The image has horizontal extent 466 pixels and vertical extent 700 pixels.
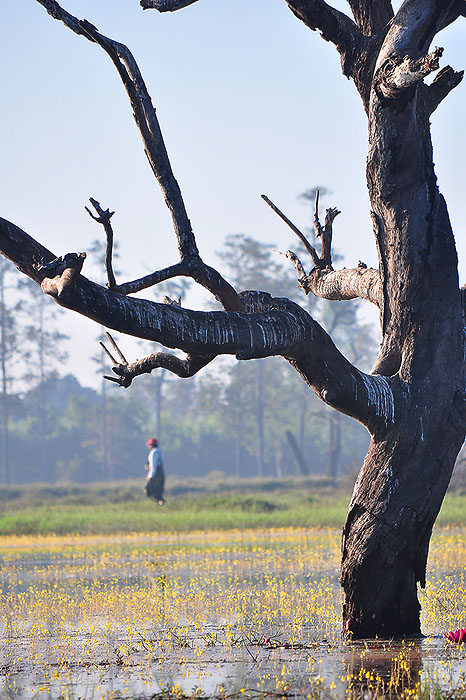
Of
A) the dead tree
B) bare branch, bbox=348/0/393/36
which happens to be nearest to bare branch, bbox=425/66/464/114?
the dead tree

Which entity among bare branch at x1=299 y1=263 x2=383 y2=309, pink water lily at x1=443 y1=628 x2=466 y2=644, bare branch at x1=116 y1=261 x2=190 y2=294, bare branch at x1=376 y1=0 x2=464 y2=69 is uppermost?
bare branch at x1=376 y1=0 x2=464 y2=69

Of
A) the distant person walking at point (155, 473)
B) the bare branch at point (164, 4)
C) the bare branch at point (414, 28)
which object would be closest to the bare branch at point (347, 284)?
the bare branch at point (414, 28)

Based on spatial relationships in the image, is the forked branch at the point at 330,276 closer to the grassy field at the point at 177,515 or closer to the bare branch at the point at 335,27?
the bare branch at the point at 335,27

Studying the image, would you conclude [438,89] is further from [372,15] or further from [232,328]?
[232,328]

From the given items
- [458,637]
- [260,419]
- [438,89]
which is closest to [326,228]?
[438,89]

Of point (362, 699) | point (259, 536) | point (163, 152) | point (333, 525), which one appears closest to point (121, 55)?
point (163, 152)

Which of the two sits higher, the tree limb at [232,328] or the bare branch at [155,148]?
the bare branch at [155,148]

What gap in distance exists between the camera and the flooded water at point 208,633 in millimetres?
7441

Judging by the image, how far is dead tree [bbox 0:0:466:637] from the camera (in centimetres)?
926

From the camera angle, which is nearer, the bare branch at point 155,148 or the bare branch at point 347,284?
the bare branch at point 155,148

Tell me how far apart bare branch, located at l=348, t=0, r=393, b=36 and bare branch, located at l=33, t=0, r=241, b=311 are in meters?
2.69

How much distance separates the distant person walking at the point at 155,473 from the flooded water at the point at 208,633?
11.4m

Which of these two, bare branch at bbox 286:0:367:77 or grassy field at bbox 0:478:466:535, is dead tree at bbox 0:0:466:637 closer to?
bare branch at bbox 286:0:367:77

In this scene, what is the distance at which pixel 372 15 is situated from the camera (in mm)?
11289
